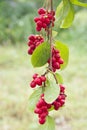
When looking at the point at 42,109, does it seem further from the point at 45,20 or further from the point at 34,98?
the point at 45,20

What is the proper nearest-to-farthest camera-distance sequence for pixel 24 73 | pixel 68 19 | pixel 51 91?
pixel 51 91 → pixel 68 19 → pixel 24 73

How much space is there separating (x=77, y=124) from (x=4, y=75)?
59.9 inches

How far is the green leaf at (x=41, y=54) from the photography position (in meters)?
0.72

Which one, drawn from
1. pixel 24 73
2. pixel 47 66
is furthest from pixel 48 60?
pixel 24 73

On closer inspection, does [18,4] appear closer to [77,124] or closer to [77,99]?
[77,99]

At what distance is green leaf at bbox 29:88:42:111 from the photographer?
27.4 inches

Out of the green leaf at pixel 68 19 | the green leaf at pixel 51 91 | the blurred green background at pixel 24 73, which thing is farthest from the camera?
the blurred green background at pixel 24 73

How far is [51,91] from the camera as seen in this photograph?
0.67 m

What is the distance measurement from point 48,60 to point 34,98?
0.26 ft

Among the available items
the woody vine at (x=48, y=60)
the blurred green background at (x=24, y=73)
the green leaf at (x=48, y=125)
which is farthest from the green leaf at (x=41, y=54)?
the blurred green background at (x=24, y=73)

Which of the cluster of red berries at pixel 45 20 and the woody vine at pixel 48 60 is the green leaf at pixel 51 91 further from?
the cluster of red berries at pixel 45 20

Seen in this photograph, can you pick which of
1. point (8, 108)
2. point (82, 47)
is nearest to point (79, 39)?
point (82, 47)

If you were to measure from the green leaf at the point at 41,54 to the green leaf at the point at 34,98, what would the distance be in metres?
0.06

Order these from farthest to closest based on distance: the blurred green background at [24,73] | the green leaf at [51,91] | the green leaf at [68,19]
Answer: the blurred green background at [24,73]
the green leaf at [68,19]
the green leaf at [51,91]
